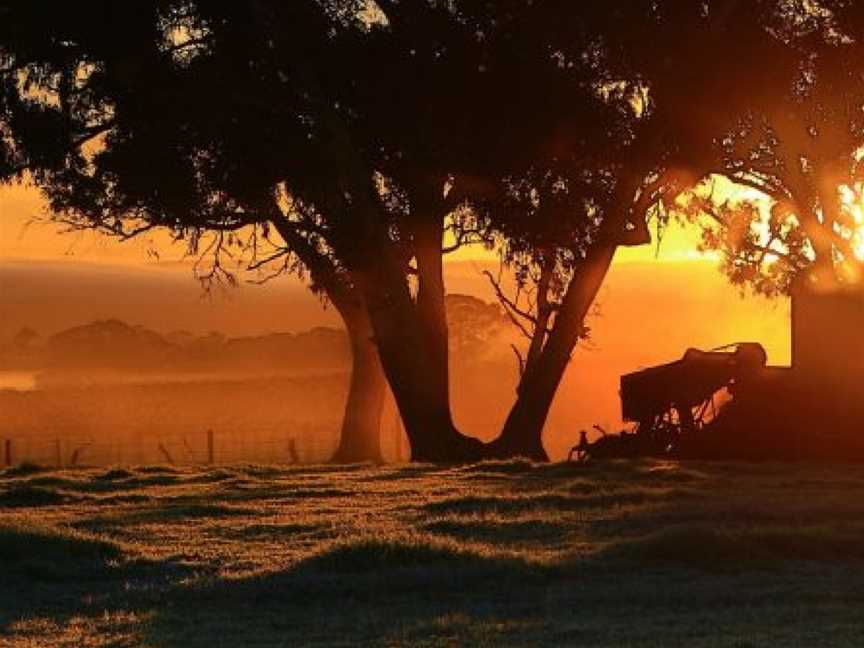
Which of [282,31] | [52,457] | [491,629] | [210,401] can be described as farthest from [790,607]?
[210,401]

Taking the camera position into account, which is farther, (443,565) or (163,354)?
(163,354)

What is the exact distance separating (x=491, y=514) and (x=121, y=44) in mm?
11625

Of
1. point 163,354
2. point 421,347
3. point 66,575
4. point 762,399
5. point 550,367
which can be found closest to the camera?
point 66,575

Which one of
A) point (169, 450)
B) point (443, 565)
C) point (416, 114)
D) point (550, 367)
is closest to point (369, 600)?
point (443, 565)

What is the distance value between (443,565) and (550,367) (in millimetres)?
15811

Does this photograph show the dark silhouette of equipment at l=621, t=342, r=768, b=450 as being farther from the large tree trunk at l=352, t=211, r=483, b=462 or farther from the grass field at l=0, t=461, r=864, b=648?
the grass field at l=0, t=461, r=864, b=648

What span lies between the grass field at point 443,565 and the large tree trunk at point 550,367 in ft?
22.5

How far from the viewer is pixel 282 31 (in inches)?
1088

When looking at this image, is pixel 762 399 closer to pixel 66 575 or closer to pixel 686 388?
pixel 686 388

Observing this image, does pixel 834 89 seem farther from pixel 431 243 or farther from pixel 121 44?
pixel 121 44

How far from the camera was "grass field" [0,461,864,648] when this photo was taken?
1249cm

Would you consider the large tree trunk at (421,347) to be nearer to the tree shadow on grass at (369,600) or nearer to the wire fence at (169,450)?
the tree shadow on grass at (369,600)

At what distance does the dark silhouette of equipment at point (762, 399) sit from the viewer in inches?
1230

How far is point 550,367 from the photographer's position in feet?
101
